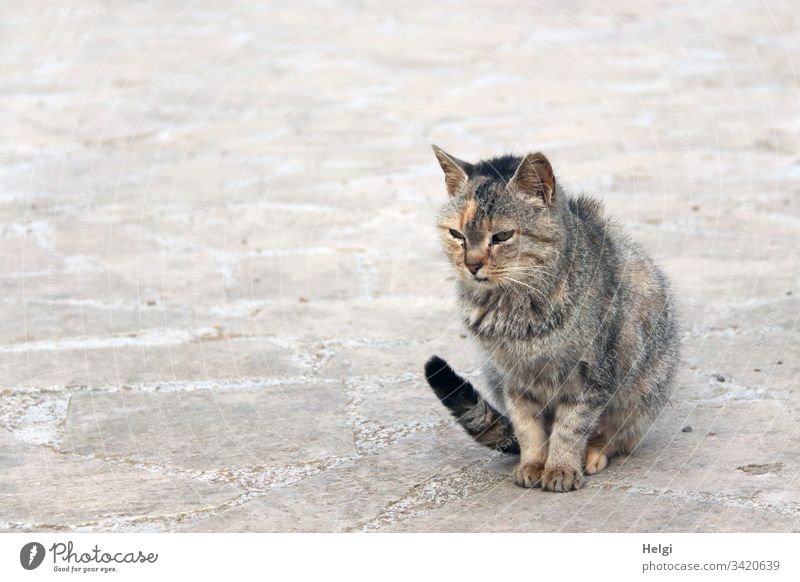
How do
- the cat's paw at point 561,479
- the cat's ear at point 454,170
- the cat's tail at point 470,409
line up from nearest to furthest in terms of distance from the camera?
1. the cat's paw at point 561,479
2. the cat's tail at point 470,409
3. the cat's ear at point 454,170

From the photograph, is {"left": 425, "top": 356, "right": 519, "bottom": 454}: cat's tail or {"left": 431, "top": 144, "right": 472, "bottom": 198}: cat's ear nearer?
{"left": 425, "top": 356, "right": 519, "bottom": 454}: cat's tail

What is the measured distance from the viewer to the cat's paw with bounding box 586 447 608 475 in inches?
157

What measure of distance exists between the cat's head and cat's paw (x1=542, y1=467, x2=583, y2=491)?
0.66m

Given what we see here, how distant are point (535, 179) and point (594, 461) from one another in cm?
105

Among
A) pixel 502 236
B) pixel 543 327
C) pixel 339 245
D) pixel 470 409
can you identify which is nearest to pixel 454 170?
pixel 502 236

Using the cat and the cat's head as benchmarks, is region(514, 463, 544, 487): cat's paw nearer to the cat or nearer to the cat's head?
the cat

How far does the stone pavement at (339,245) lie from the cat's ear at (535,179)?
1.03m

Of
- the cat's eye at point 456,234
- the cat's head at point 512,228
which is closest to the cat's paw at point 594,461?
the cat's head at point 512,228

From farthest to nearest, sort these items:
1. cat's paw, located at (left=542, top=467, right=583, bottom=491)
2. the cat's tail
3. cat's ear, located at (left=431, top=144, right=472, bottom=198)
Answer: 1. cat's ear, located at (left=431, top=144, right=472, bottom=198)
2. the cat's tail
3. cat's paw, located at (left=542, top=467, right=583, bottom=491)

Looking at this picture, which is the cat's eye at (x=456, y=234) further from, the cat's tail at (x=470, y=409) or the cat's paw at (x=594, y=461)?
the cat's paw at (x=594, y=461)

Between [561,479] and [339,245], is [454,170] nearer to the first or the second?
[561,479]

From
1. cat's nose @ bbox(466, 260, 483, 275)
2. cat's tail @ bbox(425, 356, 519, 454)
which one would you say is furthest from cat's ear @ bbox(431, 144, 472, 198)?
cat's tail @ bbox(425, 356, 519, 454)

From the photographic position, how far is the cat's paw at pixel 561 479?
3789mm
